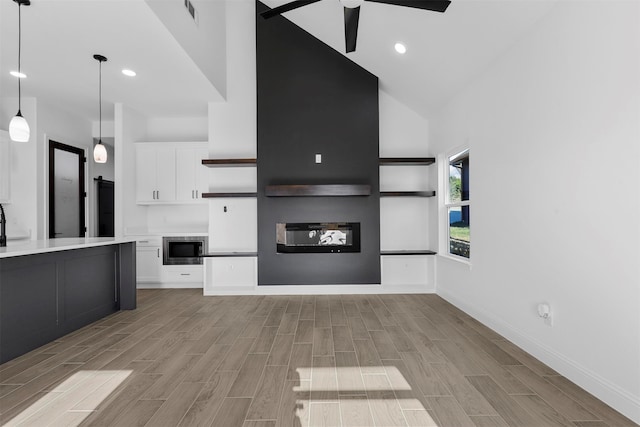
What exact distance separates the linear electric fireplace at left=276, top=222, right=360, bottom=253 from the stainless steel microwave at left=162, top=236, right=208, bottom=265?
138 cm

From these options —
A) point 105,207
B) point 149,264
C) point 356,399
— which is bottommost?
point 356,399

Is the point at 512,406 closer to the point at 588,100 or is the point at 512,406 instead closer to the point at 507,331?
the point at 507,331

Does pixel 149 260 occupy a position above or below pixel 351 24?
below

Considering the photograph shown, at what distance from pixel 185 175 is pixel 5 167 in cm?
229

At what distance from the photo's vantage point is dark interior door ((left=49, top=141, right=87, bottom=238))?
519 centimetres

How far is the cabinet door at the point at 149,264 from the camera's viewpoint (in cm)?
536

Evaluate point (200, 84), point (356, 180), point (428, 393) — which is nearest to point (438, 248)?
point (356, 180)

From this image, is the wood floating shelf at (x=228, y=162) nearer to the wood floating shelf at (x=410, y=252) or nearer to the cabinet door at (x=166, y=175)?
the cabinet door at (x=166, y=175)

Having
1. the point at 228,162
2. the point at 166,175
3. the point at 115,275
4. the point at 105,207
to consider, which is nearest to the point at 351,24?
the point at 228,162

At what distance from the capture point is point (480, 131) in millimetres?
3541

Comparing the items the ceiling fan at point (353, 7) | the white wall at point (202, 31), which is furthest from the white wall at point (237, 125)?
the ceiling fan at point (353, 7)

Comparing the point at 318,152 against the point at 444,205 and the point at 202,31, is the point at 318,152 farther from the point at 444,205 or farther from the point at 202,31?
the point at 202,31

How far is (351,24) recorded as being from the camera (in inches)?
119

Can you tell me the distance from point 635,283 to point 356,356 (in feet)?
5.91
